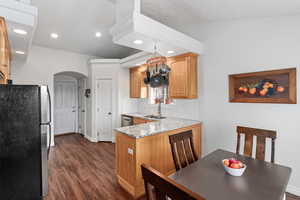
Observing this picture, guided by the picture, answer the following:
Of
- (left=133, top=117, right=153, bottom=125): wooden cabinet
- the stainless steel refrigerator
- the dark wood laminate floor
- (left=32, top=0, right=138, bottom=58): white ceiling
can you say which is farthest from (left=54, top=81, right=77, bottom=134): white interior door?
the stainless steel refrigerator

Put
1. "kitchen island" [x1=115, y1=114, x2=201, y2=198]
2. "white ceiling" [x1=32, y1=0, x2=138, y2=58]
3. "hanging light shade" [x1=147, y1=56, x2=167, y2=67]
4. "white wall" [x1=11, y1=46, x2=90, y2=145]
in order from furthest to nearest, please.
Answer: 1. "white wall" [x1=11, y1=46, x2=90, y2=145]
2. "white ceiling" [x1=32, y1=0, x2=138, y2=58]
3. "hanging light shade" [x1=147, y1=56, x2=167, y2=67]
4. "kitchen island" [x1=115, y1=114, x2=201, y2=198]

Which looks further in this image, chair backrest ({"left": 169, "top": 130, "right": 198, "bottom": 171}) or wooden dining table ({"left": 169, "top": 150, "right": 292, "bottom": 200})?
chair backrest ({"left": 169, "top": 130, "right": 198, "bottom": 171})

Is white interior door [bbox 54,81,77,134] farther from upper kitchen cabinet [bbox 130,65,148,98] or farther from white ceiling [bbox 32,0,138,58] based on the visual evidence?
upper kitchen cabinet [bbox 130,65,148,98]

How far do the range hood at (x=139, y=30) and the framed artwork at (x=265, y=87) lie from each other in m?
1.27

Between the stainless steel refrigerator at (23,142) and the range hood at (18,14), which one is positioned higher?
the range hood at (18,14)

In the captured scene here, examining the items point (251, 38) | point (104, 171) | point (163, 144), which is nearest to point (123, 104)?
point (104, 171)

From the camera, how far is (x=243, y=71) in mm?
2631

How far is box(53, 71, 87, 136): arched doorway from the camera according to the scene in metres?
5.54

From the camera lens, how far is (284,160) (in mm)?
2260

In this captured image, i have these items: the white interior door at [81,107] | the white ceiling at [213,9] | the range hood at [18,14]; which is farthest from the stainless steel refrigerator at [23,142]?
the white interior door at [81,107]

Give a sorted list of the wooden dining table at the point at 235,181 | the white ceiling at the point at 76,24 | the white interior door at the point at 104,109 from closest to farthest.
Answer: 1. the wooden dining table at the point at 235,181
2. the white ceiling at the point at 76,24
3. the white interior door at the point at 104,109

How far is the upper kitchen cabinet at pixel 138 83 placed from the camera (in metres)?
4.31

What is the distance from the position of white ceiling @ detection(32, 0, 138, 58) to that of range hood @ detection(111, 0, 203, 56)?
3.35 ft

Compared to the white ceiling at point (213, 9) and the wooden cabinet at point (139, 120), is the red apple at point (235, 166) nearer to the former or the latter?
the white ceiling at point (213, 9)
